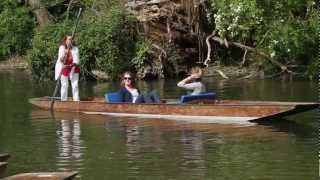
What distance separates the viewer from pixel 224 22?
28750mm

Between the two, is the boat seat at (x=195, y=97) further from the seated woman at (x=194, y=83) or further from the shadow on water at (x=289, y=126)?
the shadow on water at (x=289, y=126)

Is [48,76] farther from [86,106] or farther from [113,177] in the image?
[113,177]

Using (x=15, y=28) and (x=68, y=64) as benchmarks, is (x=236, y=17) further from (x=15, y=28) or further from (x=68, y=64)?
(x=15, y=28)

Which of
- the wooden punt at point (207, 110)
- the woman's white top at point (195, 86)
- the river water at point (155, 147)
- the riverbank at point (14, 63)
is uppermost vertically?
the riverbank at point (14, 63)

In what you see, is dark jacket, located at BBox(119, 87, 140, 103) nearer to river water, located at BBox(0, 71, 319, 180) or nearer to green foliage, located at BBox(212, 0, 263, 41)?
river water, located at BBox(0, 71, 319, 180)

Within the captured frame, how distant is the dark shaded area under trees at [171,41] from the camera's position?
28.5 m

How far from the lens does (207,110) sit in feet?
55.7

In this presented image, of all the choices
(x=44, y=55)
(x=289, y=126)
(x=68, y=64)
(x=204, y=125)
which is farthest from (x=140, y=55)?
(x=289, y=126)

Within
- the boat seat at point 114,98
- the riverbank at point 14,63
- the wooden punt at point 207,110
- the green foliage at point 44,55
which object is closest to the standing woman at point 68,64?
the wooden punt at point 207,110

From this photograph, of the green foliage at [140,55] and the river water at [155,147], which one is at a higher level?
the green foliage at [140,55]

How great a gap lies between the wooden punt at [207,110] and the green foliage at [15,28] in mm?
23681

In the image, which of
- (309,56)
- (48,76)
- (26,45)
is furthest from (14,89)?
(26,45)

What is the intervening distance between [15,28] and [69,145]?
2886 cm

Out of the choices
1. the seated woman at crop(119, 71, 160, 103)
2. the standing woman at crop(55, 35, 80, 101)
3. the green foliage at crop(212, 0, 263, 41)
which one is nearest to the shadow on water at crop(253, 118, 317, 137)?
the seated woman at crop(119, 71, 160, 103)
